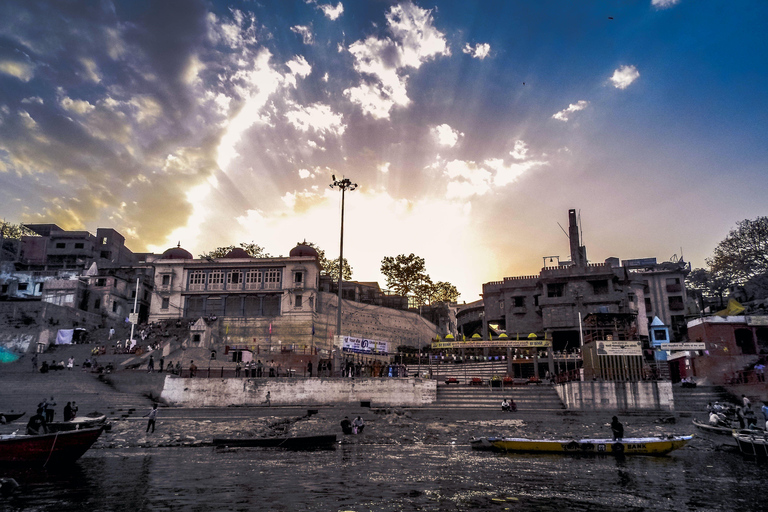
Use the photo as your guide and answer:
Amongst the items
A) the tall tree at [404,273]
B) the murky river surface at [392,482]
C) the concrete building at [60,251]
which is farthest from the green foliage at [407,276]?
the murky river surface at [392,482]

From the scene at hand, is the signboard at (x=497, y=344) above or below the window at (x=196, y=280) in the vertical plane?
below

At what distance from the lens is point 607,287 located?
50.4m

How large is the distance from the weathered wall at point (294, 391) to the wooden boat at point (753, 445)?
648 inches

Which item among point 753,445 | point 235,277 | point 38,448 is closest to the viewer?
point 38,448

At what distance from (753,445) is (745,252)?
48.9 m

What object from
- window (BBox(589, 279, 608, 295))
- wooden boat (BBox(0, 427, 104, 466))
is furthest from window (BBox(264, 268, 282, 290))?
wooden boat (BBox(0, 427, 104, 466))

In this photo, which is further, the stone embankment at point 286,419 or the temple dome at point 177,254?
A: the temple dome at point 177,254

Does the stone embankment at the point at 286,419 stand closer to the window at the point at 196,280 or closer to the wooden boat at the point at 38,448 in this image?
the wooden boat at the point at 38,448

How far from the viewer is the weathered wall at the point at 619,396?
29.5 m

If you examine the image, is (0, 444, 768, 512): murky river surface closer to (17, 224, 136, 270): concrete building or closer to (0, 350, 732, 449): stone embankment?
(0, 350, 732, 449): stone embankment

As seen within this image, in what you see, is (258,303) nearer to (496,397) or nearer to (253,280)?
(253,280)

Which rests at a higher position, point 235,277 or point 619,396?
point 235,277

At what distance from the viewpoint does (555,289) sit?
5262 cm

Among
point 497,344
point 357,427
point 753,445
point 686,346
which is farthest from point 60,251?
point 753,445
